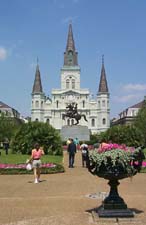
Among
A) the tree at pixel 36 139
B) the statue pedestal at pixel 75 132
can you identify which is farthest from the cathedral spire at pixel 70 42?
the tree at pixel 36 139

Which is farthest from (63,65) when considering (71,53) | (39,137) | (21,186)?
(21,186)

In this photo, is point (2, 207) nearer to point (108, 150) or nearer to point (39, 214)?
point (39, 214)

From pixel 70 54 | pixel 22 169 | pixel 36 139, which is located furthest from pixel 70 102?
pixel 22 169

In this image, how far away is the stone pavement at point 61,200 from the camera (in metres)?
8.98

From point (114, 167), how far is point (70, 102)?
4810 inches

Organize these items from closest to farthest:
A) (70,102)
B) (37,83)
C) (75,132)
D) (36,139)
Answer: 1. (36,139)
2. (75,132)
3. (70,102)
4. (37,83)

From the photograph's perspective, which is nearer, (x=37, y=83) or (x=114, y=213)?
(x=114, y=213)

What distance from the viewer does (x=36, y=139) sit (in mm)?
33812

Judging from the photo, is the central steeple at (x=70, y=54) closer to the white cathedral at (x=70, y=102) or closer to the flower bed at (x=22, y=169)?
the white cathedral at (x=70, y=102)

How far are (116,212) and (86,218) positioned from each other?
2.34 feet

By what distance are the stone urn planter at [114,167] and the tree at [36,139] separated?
24399 mm

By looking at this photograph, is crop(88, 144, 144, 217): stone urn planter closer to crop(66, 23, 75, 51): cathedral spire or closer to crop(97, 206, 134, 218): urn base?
crop(97, 206, 134, 218): urn base

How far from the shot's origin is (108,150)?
30.9 feet

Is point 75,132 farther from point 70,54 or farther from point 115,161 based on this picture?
point 70,54
